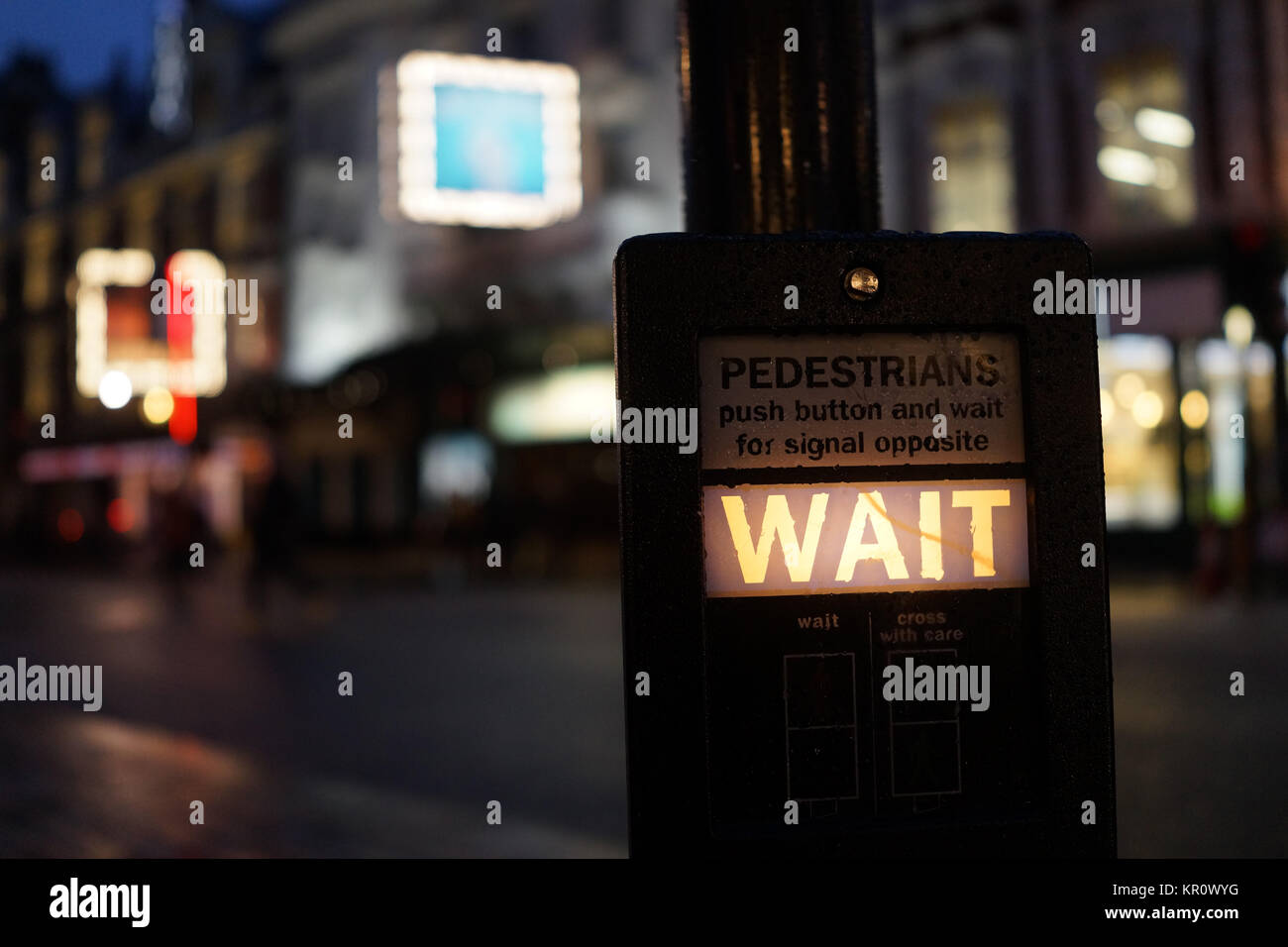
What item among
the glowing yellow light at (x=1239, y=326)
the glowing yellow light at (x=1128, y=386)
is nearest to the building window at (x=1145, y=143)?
the glowing yellow light at (x=1128, y=386)

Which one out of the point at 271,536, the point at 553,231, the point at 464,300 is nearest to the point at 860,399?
the point at 271,536

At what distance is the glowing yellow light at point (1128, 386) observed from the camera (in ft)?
59.3

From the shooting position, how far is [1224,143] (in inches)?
696

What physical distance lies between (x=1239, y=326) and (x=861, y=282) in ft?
51.0

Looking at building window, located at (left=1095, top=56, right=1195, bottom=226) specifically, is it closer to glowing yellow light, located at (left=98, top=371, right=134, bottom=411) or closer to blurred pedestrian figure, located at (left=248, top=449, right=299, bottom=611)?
blurred pedestrian figure, located at (left=248, top=449, right=299, bottom=611)

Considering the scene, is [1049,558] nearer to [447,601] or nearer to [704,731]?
[704,731]

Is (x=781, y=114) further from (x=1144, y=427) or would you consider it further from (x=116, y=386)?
(x=116, y=386)

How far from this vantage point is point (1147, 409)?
59.6 feet

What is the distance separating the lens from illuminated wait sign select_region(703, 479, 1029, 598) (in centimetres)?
162

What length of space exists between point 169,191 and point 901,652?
37.5 metres

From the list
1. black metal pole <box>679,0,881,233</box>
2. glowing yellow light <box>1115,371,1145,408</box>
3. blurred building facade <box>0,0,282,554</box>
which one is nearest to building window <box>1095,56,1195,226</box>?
glowing yellow light <box>1115,371,1145,408</box>
